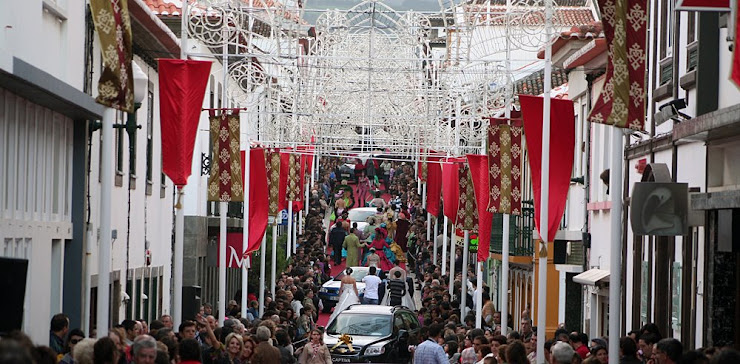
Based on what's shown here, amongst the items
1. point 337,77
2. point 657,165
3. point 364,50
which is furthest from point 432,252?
point 657,165

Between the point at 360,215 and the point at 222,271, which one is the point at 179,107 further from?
the point at 360,215

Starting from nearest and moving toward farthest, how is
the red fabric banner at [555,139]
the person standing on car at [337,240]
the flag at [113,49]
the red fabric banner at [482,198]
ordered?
the flag at [113,49] → the red fabric banner at [555,139] → the red fabric banner at [482,198] → the person standing on car at [337,240]

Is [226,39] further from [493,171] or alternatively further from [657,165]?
[657,165]

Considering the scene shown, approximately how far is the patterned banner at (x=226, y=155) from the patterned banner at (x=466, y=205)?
356 inches

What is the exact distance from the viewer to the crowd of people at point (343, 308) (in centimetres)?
1302

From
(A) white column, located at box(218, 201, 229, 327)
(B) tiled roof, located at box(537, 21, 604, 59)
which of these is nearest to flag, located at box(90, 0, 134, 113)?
(A) white column, located at box(218, 201, 229, 327)

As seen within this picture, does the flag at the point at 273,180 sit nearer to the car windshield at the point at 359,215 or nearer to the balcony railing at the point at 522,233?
the balcony railing at the point at 522,233

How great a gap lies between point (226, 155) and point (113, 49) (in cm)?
1018

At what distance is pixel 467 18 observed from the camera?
72.9ft

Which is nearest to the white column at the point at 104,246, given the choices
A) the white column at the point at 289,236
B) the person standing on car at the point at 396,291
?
the person standing on car at the point at 396,291

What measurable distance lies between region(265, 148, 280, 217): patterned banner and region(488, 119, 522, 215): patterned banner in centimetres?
893

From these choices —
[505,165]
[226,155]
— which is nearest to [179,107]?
[226,155]

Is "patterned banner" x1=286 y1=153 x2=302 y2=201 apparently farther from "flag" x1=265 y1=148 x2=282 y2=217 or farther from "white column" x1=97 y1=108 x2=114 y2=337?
"white column" x1=97 y1=108 x2=114 y2=337

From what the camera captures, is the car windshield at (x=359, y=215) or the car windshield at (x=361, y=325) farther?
the car windshield at (x=359, y=215)
